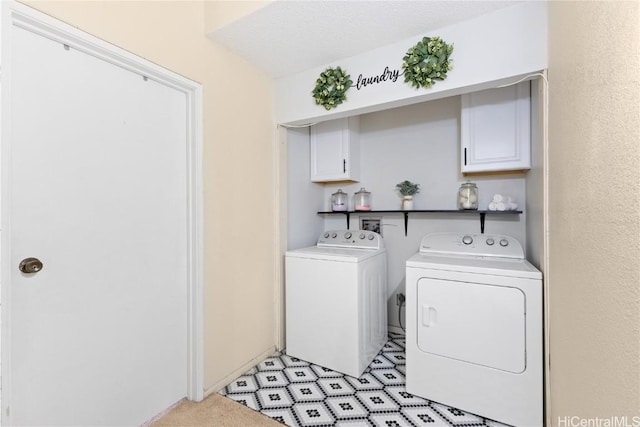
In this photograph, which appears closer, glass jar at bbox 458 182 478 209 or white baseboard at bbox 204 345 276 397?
white baseboard at bbox 204 345 276 397

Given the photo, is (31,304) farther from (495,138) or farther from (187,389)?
(495,138)

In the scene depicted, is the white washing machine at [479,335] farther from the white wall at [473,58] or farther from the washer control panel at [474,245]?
the white wall at [473,58]

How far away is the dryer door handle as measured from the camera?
68.9 inches

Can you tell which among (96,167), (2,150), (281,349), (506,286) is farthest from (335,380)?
(2,150)

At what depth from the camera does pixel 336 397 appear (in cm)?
180

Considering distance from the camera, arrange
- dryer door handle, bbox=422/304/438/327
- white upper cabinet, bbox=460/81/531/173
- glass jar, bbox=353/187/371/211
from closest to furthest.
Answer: dryer door handle, bbox=422/304/438/327, white upper cabinet, bbox=460/81/531/173, glass jar, bbox=353/187/371/211

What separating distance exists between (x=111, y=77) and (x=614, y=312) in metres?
2.08

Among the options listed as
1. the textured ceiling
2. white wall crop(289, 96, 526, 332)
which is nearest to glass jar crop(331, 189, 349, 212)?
white wall crop(289, 96, 526, 332)

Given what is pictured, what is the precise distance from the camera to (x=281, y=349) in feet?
7.88

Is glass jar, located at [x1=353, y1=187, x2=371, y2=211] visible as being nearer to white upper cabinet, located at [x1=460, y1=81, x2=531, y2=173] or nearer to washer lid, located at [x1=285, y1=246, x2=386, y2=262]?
washer lid, located at [x1=285, y1=246, x2=386, y2=262]

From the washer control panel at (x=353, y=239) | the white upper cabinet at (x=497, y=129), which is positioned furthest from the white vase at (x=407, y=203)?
the white upper cabinet at (x=497, y=129)

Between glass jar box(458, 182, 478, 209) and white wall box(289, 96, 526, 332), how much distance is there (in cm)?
Answer: 11

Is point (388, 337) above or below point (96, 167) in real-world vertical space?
below

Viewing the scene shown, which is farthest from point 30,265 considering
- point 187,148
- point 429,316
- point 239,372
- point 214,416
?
point 429,316
